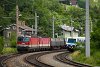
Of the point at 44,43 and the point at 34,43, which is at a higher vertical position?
the point at 34,43

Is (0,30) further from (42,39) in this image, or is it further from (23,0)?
(42,39)

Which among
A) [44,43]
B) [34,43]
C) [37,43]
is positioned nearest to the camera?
[34,43]

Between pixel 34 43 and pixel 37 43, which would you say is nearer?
pixel 34 43

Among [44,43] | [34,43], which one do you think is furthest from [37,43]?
[44,43]

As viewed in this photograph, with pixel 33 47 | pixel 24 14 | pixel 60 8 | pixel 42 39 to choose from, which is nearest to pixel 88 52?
pixel 33 47

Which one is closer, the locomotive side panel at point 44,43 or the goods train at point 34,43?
the goods train at point 34,43

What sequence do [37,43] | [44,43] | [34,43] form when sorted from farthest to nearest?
1. [44,43]
2. [37,43]
3. [34,43]

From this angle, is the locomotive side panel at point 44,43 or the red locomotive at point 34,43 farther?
the locomotive side panel at point 44,43

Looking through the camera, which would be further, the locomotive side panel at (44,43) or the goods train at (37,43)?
the locomotive side panel at (44,43)

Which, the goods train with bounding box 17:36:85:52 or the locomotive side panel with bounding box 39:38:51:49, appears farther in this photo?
the locomotive side panel with bounding box 39:38:51:49

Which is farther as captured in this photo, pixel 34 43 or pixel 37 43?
pixel 37 43

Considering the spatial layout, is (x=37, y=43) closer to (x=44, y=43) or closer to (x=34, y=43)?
(x=34, y=43)

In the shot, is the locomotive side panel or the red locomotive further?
the locomotive side panel

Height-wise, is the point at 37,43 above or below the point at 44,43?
above
